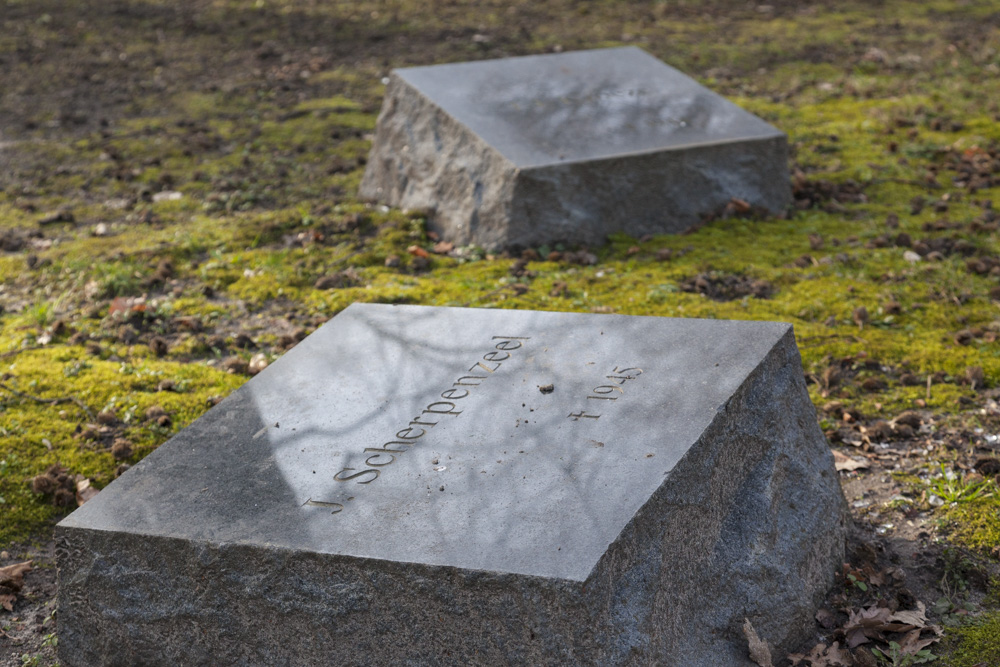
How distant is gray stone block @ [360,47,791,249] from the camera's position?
5492 millimetres

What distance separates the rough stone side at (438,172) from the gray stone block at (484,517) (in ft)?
8.11

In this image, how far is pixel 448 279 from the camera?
5.24 m

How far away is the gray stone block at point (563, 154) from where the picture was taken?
18.0 feet

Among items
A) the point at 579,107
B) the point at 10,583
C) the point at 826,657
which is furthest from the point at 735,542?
the point at 579,107

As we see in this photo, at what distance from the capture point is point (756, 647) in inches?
98.5

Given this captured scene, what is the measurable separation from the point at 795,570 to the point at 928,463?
110 cm

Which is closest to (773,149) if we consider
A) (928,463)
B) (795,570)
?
(928,463)

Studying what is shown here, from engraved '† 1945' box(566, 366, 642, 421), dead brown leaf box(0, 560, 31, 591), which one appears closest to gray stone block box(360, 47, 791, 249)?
engraved '† 1945' box(566, 366, 642, 421)

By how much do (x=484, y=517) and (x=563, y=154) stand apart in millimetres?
3590

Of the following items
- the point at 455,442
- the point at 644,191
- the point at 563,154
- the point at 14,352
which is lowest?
the point at 14,352

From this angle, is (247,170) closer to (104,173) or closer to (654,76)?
(104,173)

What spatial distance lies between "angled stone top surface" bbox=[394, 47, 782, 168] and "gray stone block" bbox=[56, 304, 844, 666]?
2.71 meters

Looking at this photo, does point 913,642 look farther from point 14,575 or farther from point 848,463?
point 14,575

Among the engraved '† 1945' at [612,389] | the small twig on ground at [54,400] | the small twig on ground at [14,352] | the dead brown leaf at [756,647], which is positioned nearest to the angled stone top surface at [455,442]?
the engraved '† 1945' at [612,389]
